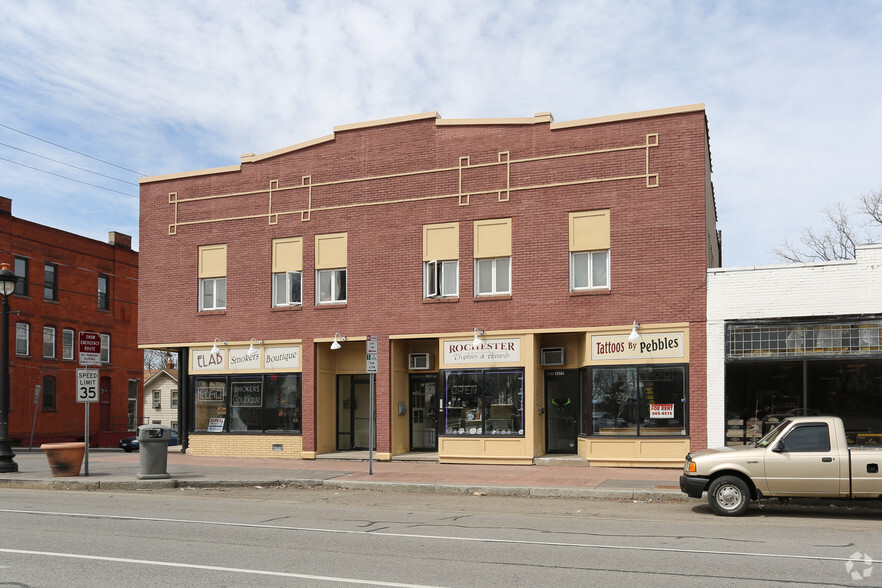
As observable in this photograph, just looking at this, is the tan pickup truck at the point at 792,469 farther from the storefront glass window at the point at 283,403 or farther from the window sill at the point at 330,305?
the storefront glass window at the point at 283,403

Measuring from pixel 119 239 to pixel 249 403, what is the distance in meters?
26.9

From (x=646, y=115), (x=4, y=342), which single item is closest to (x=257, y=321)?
(x=4, y=342)

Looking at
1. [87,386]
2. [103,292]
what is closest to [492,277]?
[87,386]

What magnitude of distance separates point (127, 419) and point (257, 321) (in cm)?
2574

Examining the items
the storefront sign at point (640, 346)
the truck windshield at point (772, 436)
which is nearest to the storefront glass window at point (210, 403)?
the storefront sign at point (640, 346)

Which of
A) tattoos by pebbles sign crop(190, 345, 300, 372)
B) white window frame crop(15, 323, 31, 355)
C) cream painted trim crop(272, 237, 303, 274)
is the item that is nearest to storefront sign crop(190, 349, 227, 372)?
tattoos by pebbles sign crop(190, 345, 300, 372)

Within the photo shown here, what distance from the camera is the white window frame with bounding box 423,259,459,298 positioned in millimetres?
21797

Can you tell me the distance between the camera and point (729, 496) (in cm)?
1321

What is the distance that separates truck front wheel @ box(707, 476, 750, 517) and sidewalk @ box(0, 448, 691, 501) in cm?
189

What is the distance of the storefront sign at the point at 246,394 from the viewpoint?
2373 centimetres

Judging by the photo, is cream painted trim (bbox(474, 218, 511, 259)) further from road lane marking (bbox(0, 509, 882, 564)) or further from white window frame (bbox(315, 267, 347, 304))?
road lane marking (bbox(0, 509, 882, 564))

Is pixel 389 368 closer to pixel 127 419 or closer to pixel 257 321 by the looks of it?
pixel 257 321

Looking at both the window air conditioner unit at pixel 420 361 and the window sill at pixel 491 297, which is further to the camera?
the window air conditioner unit at pixel 420 361

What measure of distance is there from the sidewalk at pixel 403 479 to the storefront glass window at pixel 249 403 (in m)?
2.12
